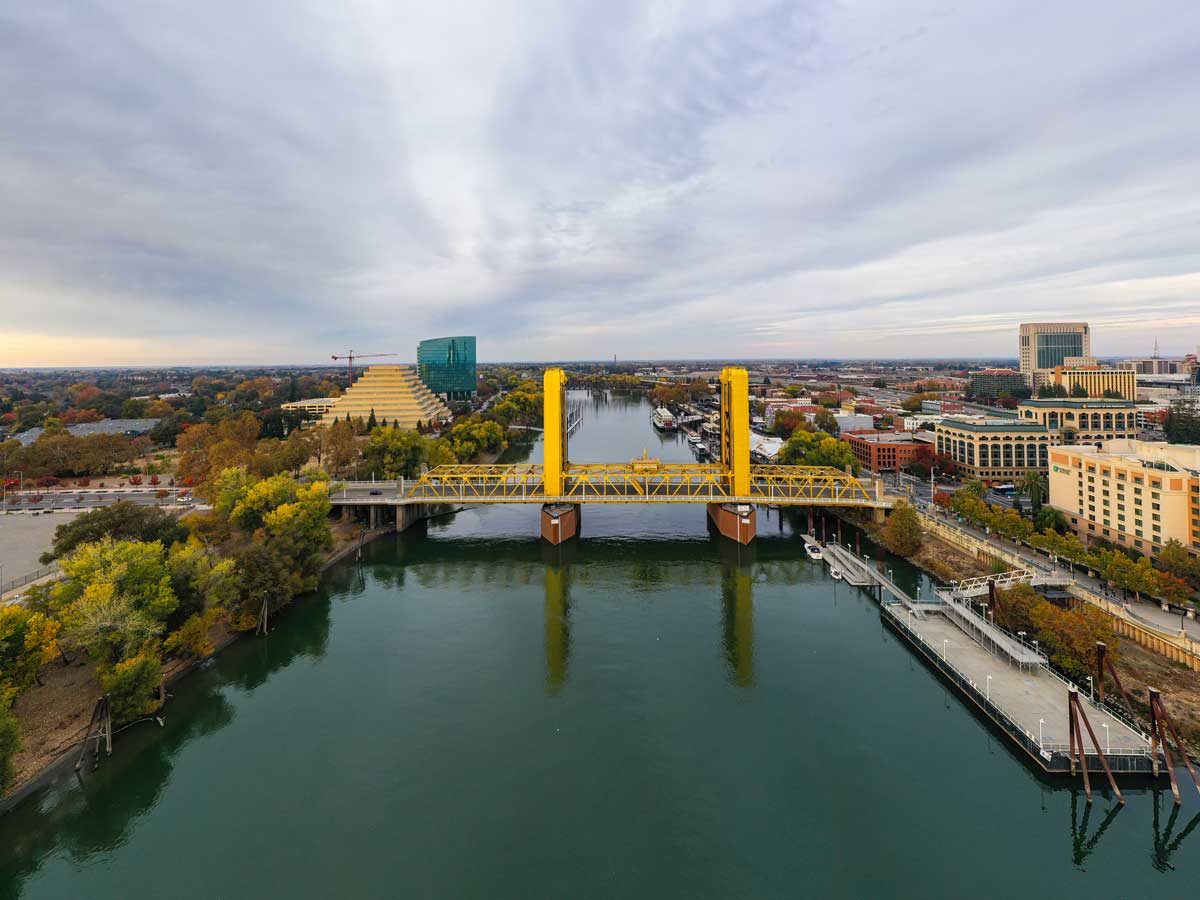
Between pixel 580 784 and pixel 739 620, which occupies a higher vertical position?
pixel 739 620

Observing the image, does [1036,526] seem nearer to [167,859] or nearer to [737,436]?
[737,436]

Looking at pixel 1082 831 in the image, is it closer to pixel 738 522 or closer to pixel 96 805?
pixel 738 522

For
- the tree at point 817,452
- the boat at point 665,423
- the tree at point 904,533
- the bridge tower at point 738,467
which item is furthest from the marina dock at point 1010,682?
the boat at point 665,423

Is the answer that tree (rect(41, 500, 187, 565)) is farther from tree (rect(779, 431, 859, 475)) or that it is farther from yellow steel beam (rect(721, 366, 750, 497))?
tree (rect(779, 431, 859, 475))

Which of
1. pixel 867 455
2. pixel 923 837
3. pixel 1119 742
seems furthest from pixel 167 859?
pixel 867 455

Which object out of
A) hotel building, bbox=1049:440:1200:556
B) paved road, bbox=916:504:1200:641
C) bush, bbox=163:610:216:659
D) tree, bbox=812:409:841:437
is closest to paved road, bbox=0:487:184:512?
bush, bbox=163:610:216:659

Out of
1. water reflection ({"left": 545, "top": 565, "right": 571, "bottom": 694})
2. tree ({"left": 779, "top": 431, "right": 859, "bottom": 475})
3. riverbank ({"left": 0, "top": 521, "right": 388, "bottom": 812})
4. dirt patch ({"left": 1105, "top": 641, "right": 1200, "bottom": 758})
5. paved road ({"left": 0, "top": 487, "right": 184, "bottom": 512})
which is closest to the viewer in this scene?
riverbank ({"left": 0, "top": 521, "right": 388, "bottom": 812})

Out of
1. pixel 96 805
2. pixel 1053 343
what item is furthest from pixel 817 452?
pixel 1053 343
